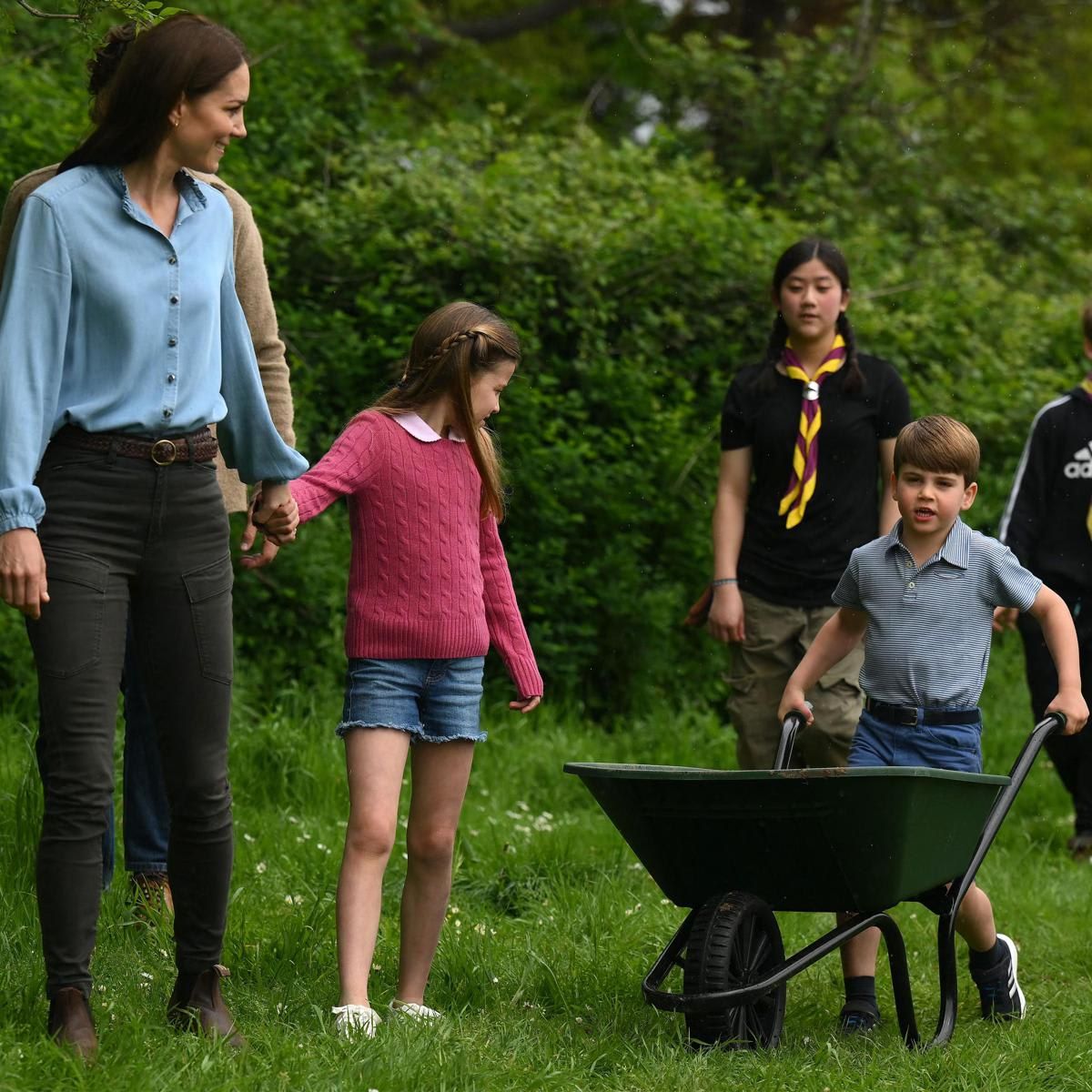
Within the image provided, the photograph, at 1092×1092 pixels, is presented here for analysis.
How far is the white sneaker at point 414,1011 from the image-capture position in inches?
157

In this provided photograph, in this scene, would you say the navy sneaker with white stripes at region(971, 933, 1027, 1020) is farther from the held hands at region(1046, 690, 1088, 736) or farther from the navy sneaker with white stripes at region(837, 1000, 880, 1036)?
the held hands at region(1046, 690, 1088, 736)

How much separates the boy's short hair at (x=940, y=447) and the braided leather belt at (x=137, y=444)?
71.8 inches

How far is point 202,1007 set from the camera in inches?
148

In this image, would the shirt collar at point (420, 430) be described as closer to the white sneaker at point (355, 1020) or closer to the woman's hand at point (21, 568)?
the woman's hand at point (21, 568)

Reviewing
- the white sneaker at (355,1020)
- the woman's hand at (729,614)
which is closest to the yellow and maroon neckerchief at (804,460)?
the woman's hand at (729,614)

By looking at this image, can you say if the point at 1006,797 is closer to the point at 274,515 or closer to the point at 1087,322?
the point at 274,515

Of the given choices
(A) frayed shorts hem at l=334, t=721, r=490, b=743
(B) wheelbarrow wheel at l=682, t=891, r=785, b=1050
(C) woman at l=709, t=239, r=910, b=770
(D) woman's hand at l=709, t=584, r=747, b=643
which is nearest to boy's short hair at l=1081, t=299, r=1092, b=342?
(C) woman at l=709, t=239, r=910, b=770

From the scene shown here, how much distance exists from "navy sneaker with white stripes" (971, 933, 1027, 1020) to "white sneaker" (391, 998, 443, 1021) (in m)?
1.46

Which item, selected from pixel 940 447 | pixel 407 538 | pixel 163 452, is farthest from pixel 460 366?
pixel 940 447

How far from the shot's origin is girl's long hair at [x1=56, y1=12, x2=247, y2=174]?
3.53 meters

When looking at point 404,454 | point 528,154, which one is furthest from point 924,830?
point 528,154

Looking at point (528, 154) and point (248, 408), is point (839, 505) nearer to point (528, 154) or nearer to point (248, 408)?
point (248, 408)

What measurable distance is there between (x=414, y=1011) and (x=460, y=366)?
1.50 meters

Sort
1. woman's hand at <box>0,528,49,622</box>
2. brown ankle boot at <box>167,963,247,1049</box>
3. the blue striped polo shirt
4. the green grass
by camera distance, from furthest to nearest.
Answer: the blue striped polo shirt
brown ankle boot at <box>167,963,247,1049</box>
the green grass
woman's hand at <box>0,528,49,622</box>
